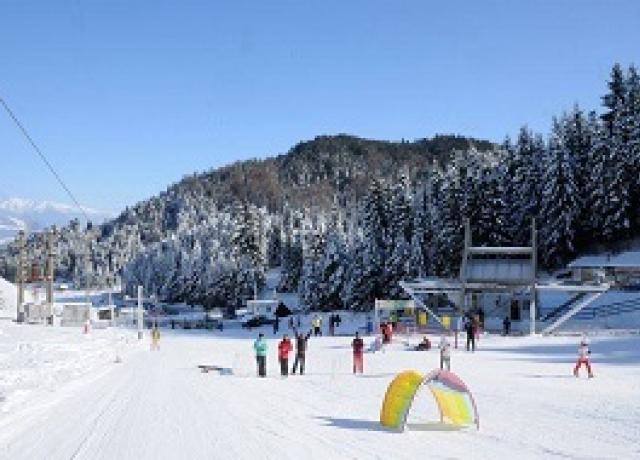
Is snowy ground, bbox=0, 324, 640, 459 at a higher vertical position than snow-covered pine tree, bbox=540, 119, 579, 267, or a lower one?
lower

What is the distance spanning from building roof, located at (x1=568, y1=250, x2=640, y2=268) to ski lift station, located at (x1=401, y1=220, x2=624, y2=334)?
774cm

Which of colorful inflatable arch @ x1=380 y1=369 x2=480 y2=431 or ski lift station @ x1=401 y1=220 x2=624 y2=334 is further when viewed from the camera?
ski lift station @ x1=401 y1=220 x2=624 y2=334

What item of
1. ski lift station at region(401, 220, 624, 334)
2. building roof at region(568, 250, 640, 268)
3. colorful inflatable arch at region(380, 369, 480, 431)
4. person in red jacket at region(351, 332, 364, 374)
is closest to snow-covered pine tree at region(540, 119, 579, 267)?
building roof at region(568, 250, 640, 268)

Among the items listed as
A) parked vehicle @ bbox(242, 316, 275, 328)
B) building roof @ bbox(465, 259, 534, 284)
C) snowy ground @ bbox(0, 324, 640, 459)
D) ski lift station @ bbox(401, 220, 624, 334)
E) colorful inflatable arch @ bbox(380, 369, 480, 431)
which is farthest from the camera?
parked vehicle @ bbox(242, 316, 275, 328)

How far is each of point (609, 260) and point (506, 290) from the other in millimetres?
15568

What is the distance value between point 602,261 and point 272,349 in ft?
101

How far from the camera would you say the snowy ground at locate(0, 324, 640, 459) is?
1281cm

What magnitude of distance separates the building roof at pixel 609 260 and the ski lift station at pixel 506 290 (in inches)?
305

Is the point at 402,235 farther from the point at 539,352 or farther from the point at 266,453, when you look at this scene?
the point at 266,453

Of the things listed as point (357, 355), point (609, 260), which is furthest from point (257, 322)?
point (357, 355)

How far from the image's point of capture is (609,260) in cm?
5850

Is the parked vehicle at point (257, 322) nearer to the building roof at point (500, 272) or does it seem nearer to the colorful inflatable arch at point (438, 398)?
the building roof at point (500, 272)

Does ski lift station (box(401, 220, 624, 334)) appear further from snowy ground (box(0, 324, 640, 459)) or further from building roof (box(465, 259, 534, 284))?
snowy ground (box(0, 324, 640, 459))

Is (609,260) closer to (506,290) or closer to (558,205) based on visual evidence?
(558,205)
